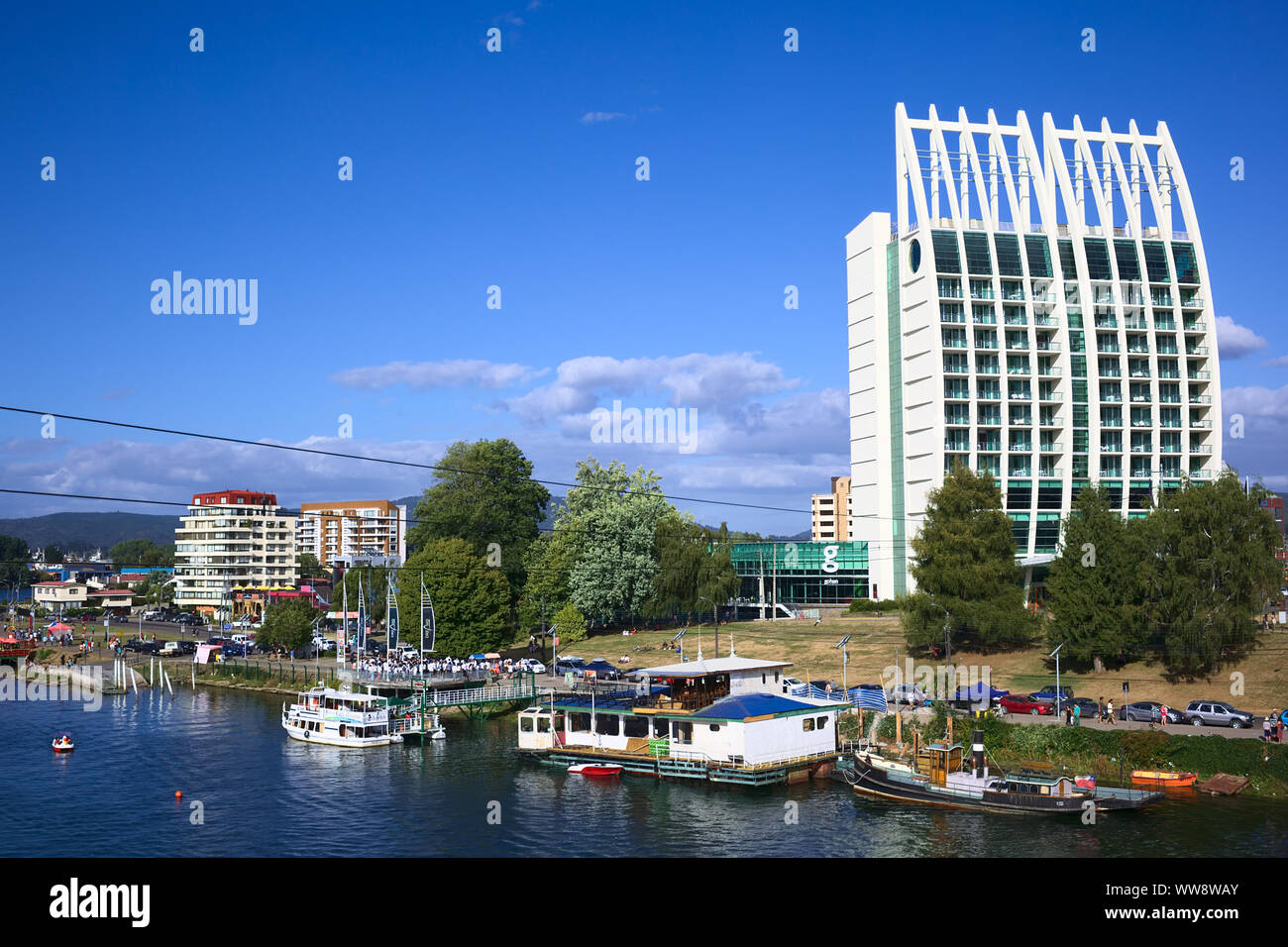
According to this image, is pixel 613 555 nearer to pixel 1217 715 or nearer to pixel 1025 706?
pixel 1025 706

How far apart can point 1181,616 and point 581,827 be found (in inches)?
1638

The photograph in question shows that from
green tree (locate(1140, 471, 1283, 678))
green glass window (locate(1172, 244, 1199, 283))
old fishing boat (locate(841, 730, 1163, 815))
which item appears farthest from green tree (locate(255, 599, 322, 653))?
green glass window (locate(1172, 244, 1199, 283))

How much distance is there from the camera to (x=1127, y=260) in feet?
386

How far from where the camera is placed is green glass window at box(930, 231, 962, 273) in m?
113

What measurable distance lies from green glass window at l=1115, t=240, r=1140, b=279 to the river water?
82238mm

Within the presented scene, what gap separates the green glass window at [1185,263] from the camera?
118562mm

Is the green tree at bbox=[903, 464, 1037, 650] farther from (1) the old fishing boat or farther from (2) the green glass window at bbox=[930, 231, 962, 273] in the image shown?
(2) the green glass window at bbox=[930, 231, 962, 273]

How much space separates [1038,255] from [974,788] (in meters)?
81.4

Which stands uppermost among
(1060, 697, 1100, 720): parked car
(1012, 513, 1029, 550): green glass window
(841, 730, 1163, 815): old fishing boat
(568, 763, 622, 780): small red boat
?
(1012, 513, 1029, 550): green glass window


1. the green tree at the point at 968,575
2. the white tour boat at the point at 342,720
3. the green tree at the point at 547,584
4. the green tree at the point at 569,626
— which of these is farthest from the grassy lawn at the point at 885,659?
the white tour boat at the point at 342,720
